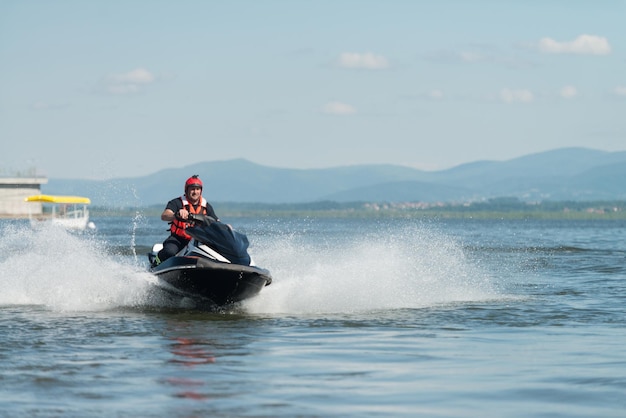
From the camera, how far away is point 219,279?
50.4ft

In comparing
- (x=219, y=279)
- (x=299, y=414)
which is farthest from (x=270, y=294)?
(x=299, y=414)

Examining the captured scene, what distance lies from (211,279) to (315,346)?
11.4 feet

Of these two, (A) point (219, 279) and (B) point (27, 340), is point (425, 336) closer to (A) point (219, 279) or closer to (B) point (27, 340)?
(A) point (219, 279)

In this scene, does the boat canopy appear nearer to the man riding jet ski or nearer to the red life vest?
the red life vest

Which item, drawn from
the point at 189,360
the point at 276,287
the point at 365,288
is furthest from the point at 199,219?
the point at 189,360

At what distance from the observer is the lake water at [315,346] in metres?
9.00

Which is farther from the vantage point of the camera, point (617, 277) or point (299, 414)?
point (617, 277)

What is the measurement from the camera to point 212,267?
15.1m

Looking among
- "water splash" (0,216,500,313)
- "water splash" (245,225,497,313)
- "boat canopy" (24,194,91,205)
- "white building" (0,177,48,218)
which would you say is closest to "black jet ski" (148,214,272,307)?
Result: "water splash" (0,216,500,313)

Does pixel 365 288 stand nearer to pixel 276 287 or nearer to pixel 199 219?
pixel 276 287

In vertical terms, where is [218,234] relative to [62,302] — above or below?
above

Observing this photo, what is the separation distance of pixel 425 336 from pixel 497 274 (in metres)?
13.1

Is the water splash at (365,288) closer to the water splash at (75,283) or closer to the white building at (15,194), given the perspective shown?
the water splash at (75,283)

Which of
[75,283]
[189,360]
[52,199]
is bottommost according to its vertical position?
[189,360]
